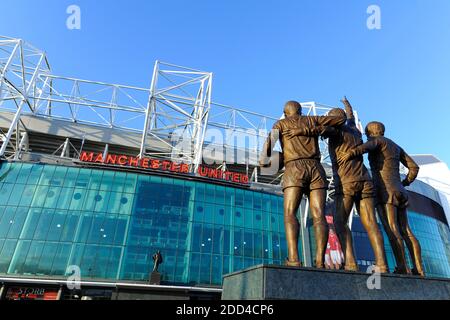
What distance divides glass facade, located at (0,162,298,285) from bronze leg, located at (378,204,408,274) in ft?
68.1

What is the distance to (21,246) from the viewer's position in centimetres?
2345

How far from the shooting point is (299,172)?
19.1 ft

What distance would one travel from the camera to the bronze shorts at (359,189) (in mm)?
6332

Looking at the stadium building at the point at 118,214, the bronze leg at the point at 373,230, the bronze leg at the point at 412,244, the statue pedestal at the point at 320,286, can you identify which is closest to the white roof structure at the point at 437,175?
the stadium building at the point at 118,214

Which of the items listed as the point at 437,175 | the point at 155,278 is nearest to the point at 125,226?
the point at 155,278

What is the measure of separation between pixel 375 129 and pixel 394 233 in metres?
2.45

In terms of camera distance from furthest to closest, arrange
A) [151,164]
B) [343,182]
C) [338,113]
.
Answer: [151,164], [338,113], [343,182]

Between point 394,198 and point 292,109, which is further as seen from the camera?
point 394,198

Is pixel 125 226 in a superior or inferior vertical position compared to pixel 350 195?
superior

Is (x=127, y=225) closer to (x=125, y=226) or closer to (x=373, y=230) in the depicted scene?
(x=125, y=226)

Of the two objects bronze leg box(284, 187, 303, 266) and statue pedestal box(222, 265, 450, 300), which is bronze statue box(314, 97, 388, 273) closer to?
statue pedestal box(222, 265, 450, 300)

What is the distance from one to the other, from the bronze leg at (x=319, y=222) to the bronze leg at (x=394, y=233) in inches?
76.2

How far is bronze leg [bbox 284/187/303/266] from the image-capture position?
17.4ft

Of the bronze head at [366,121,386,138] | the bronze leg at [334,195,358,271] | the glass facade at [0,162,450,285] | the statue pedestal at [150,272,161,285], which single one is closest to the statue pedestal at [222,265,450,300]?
the bronze leg at [334,195,358,271]
